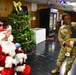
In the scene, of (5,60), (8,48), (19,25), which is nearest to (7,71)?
(5,60)

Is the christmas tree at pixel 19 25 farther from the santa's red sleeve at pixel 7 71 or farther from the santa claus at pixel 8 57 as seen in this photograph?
the santa's red sleeve at pixel 7 71

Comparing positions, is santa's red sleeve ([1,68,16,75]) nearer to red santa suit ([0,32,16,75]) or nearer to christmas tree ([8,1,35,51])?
red santa suit ([0,32,16,75])

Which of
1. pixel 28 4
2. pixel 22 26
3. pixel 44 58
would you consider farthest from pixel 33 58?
pixel 28 4

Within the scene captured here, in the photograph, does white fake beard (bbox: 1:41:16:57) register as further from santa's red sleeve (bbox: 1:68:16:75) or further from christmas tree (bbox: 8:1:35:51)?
christmas tree (bbox: 8:1:35:51)

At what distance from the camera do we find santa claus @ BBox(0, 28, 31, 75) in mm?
1526

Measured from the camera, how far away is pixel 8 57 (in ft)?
5.05

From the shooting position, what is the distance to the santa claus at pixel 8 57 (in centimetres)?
153

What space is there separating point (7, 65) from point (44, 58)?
3.02 metres

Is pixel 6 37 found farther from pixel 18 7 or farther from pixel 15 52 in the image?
pixel 18 7

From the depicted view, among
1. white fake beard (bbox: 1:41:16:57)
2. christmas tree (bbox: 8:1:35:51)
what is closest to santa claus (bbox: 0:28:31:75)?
white fake beard (bbox: 1:41:16:57)

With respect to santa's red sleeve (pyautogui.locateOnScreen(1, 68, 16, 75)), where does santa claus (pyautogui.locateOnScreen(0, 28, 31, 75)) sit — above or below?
above

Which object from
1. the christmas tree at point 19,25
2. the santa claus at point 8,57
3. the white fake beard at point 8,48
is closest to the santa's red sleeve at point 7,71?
the santa claus at point 8,57

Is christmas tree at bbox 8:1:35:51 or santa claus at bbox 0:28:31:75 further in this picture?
christmas tree at bbox 8:1:35:51

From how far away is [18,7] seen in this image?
477cm
